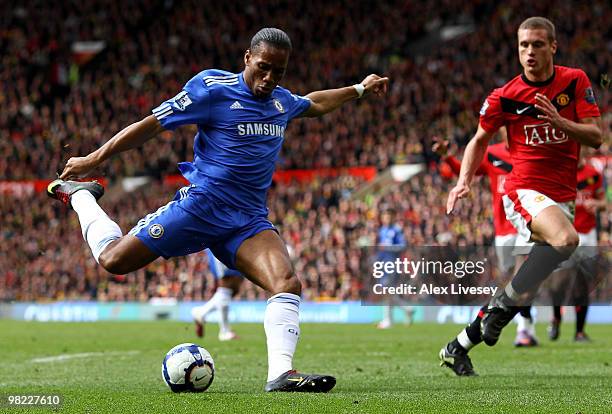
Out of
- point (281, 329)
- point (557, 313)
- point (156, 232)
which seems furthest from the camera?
point (557, 313)

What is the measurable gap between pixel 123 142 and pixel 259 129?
3.10 feet

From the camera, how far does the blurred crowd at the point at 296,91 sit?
1040 inches

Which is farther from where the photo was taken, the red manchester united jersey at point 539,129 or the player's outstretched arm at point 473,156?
the player's outstretched arm at point 473,156

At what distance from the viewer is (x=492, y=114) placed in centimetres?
848

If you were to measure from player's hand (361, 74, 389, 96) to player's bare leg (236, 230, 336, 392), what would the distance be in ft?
5.76

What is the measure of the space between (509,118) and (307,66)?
2541 cm

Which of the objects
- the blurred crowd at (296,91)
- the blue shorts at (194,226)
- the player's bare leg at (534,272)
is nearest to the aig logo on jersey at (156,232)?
the blue shorts at (194,226)

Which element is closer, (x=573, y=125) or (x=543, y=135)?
(x=573, y=125)

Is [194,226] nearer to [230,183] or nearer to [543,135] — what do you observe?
[230,183]

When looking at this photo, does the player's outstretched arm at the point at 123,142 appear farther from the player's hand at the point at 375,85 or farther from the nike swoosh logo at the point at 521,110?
the nike swoosh logo at the point at 521,110

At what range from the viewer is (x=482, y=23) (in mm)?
32156

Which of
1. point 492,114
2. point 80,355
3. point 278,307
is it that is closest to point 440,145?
point 492,114

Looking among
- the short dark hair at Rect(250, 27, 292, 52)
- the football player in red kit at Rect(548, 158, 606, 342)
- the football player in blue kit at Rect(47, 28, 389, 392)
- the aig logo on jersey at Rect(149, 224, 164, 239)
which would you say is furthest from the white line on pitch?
the short dark hair at Rect(250, 27, 292, 52)

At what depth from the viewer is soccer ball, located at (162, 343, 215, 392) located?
7.20m
